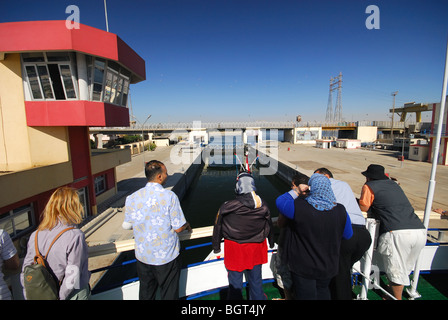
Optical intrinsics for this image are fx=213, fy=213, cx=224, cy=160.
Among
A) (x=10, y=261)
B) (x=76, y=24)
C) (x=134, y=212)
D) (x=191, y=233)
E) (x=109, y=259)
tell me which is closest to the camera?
(x=10, y=261)

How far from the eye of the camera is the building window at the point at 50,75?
28.4 feet

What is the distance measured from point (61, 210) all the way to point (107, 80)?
10.1 meters

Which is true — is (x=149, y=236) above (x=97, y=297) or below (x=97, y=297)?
above

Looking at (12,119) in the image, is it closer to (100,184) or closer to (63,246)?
(100,184)

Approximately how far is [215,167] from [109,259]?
104 feet

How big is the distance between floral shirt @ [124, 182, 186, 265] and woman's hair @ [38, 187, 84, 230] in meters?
0.50

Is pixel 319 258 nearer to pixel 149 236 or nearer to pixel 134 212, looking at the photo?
pixel 149 236

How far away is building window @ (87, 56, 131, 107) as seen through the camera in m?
9.31

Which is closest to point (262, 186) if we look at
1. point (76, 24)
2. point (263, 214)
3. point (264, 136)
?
point (76, 24)

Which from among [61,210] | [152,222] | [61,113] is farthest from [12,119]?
[152,222]

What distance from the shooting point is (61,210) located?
1960 mm

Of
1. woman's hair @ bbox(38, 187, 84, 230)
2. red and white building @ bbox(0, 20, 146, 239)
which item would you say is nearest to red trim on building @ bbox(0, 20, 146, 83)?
red and white building @ bbox(0, 20, 146, 239)

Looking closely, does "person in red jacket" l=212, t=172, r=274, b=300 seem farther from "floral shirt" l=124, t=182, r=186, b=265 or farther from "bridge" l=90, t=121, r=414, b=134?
"bridge" l=90, t=121, r=414, b=134

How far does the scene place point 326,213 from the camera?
2.10 meters
